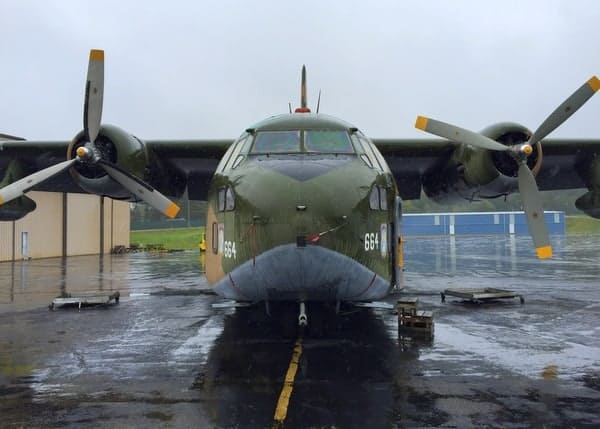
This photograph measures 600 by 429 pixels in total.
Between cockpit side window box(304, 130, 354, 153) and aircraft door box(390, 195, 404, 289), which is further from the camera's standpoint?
aircraft door box(390, 195, 404, 289)

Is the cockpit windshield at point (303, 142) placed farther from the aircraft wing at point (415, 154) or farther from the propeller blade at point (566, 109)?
the aircraft wing at point (415, 154)

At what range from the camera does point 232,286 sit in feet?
24.7

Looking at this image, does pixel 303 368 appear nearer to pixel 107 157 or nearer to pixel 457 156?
pixel 107 157

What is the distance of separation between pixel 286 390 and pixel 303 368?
36.9 inches

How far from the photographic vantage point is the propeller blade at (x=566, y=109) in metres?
10.1

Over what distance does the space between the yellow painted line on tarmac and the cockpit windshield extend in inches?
124

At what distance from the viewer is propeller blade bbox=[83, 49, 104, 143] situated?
1099 centimetres

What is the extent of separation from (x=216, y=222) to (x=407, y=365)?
3.64 metres

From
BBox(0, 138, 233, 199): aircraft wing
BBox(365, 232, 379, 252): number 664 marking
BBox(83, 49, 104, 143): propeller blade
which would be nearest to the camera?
BBox(365, 232, 379, 252): number 664 marking

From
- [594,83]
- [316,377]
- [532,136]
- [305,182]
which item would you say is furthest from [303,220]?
[594,83]

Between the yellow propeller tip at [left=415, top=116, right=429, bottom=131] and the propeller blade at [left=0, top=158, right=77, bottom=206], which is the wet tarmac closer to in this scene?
the propeller blade at [left=0, top=158, right=77, bottom=206]

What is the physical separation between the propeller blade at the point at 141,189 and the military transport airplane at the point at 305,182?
26 mm

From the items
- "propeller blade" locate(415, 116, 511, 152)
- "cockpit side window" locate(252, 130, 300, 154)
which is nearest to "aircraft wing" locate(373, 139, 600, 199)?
"propeller blade" locate(415, 116, 511, 152)

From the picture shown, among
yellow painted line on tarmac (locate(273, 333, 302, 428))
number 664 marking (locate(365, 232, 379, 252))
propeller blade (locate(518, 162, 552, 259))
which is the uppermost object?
propeller blade (locate(518, 162, 552, 259))
